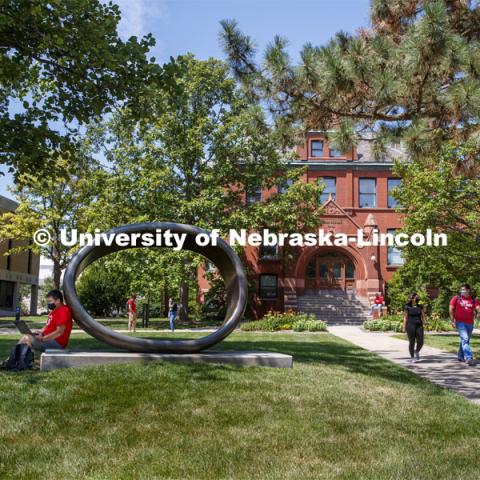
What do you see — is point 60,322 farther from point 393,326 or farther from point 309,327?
point 393,326

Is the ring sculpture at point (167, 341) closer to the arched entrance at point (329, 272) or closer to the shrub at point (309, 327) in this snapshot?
the shrub at point (309, 327)

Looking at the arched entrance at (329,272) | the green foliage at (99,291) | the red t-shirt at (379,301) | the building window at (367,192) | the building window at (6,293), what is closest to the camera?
the red t-shirt at (379,301)

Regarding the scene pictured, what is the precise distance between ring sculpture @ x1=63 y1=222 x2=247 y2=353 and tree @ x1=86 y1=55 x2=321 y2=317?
51.9 ft

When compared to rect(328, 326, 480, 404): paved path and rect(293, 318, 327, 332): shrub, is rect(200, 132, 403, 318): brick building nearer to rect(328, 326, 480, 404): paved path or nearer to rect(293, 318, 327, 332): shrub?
rect(293, 318, 327, 332): shrub

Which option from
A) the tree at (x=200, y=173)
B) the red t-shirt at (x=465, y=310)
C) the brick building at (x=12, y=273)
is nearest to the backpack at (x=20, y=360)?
the red t-shirt at (x=465, y=310)

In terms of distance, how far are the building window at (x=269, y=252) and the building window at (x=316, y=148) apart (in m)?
7.61

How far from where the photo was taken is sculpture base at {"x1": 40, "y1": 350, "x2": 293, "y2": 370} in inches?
363

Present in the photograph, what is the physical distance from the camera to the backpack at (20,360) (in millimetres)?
9180

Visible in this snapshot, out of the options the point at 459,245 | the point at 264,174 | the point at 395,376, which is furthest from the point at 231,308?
the point at 264,174

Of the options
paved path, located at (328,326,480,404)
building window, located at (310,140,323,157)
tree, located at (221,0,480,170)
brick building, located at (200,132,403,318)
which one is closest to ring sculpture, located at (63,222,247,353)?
tree, located at (221,0,480,170)

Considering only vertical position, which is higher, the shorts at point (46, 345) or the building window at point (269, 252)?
the building window at point (269, 252)

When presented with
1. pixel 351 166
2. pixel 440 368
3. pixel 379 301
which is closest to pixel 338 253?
pixel 351 166

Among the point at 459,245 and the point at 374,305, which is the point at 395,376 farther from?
the point at 374,305

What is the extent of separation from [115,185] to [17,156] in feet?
52.8
